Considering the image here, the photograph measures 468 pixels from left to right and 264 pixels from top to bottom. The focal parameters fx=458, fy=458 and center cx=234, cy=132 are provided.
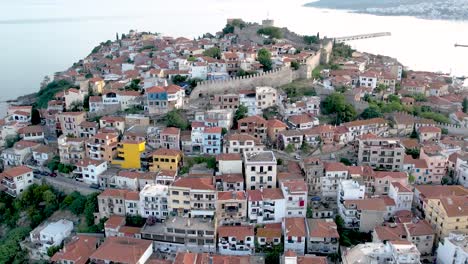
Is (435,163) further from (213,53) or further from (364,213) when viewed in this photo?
(213,53)

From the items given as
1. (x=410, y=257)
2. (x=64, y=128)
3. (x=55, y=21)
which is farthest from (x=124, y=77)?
(x=55, y=21)

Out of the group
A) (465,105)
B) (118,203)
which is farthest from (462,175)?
(118,203)

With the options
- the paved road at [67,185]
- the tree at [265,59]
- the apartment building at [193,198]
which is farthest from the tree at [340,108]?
the paved road at [67,185]

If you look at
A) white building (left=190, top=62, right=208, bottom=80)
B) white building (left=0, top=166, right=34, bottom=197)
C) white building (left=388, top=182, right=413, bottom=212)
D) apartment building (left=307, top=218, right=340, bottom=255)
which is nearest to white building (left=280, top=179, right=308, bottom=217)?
apartment building (left=307, top=218, right=340, bottom=255)

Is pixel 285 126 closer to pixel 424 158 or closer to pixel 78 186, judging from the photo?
pixel 424 158

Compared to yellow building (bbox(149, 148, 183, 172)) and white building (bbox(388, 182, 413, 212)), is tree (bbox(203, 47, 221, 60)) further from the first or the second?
white building (bbox(388, 182, 413, 212))
